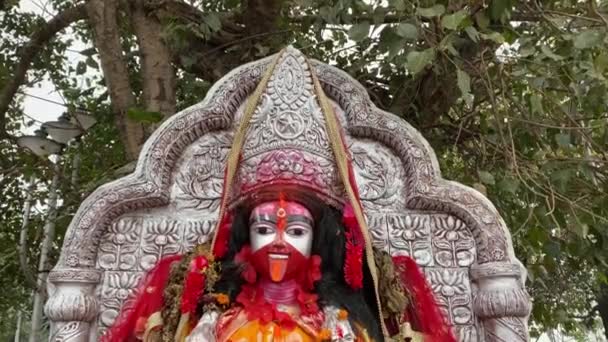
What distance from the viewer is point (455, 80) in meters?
2.48

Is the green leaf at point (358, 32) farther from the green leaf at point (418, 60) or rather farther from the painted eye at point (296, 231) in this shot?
the painted eye at point (296, 231)

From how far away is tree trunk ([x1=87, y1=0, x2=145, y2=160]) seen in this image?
8.68 ft

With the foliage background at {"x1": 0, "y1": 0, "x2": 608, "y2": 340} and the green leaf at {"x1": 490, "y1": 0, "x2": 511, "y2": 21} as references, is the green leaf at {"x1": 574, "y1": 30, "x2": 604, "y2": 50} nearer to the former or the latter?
the foliage background at {"x1": 0, "y1": 0, "x2": 608, "y2": 340}

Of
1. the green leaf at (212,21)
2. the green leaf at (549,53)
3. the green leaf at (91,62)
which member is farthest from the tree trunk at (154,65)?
the green leaf at (549,53)

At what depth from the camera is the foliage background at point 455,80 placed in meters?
2.07

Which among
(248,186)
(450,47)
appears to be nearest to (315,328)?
(248,186)

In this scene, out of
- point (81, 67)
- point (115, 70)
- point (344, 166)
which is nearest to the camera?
point (344, 166)

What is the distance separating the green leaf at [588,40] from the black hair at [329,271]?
2.91ft

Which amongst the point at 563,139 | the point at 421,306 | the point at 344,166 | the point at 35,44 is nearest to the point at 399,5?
the point at 344,166

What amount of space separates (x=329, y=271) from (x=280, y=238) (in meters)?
0.26

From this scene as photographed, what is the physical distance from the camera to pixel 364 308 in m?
2.03

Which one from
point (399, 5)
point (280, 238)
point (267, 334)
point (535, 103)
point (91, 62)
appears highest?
point (91, 62)

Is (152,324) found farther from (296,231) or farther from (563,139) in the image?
(563,139)

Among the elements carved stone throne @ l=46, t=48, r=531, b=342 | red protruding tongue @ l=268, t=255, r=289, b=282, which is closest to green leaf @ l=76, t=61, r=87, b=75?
carved stone throne @ l=46, t=48, r=531, b=342
